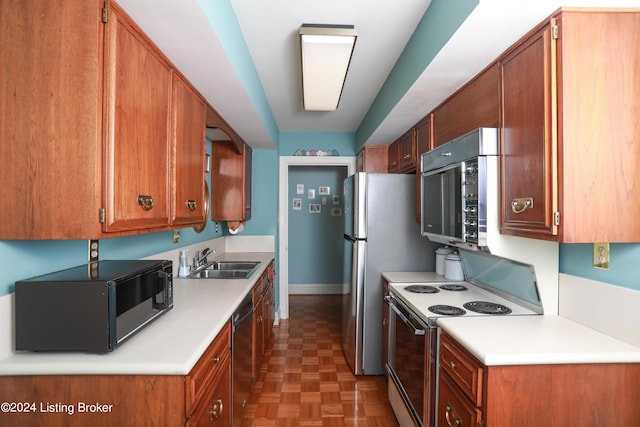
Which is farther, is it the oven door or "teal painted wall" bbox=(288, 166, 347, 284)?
"teal painted wall" bbox=(288, 166, 347, 284)

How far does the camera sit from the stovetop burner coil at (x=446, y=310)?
1.62m

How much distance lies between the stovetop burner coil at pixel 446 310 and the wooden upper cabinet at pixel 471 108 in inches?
37.1

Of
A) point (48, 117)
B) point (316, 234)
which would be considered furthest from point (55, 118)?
point (316, 234)

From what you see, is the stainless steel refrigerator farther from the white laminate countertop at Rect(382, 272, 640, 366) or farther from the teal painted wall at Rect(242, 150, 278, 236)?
the teal painted wall at Rect(242, 150, 278, 236)

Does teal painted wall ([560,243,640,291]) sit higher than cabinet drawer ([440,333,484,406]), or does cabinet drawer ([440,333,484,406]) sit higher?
teal painted wall ([560,243,640,291])

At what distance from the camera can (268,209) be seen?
3.85 meters

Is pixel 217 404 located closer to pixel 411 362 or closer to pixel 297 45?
pixel 411 362

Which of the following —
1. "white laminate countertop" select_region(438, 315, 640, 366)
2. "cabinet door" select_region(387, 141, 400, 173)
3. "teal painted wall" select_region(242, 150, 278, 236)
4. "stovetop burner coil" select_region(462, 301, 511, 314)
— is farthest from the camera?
"teal painted wall" select_region(242, 150, 278, 236)

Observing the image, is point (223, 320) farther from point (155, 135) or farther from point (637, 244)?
point (637, 244)

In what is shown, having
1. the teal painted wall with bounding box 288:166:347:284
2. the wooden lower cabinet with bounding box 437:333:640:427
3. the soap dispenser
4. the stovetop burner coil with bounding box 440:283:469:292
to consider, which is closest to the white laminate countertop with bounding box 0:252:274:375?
the soap dispenser

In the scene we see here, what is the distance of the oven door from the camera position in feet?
5.32

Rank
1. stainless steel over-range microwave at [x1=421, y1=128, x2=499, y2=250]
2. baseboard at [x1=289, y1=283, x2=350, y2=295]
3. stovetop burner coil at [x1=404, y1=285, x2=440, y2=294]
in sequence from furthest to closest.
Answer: baseboard at [x1=289, y1=283, x2=350, y2=295]
stovetop burner coil at [x1=404, y1=285, x2=440, y2=294]
stainless steel over-range microwave at [x1=421, y1=128, x2=499, y2=250]

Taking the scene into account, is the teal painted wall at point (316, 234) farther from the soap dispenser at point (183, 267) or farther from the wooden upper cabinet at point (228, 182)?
the soap dispenser at point (183, 267)

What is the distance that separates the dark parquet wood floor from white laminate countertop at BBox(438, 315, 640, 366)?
3.69 ft
